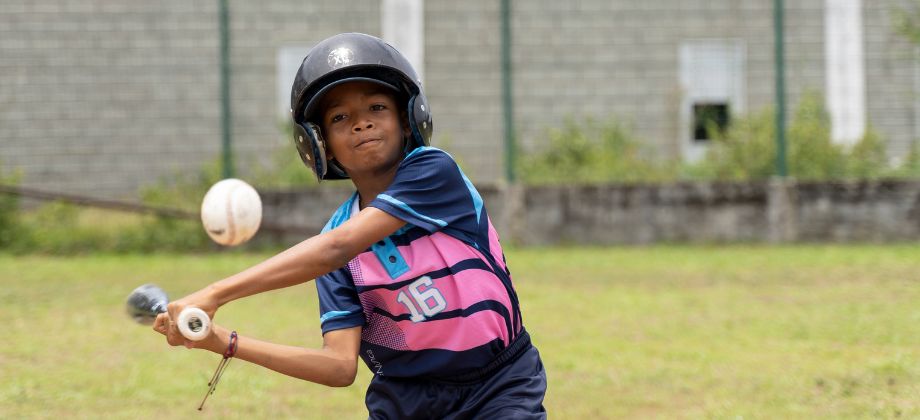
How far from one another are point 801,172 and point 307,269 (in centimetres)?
1252

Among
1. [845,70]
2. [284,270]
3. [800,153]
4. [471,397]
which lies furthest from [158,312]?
[845,70]

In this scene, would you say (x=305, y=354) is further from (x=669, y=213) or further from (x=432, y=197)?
(x=669, y=213)

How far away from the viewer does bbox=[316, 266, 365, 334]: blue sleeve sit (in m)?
3.45

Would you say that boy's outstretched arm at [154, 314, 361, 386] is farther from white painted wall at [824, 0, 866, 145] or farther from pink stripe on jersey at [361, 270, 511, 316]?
white painted wall at [824, 0, 866, 145]

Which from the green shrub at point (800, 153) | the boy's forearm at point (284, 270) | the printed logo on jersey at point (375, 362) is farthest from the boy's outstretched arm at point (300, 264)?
the green shrub at point (800, 153)

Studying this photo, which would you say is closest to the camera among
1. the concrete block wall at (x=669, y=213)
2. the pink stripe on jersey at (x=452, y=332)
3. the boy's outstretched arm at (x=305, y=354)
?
the boy's outstretched arm at (x=305, y=354)

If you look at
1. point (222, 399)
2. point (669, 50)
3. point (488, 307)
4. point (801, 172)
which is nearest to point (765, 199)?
point (801, 172)

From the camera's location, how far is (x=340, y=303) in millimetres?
3467

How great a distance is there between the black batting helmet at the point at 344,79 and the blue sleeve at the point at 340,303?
31 cm

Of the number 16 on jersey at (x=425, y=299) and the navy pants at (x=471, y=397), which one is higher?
the number 16 on jersey at (x=425, y=299)

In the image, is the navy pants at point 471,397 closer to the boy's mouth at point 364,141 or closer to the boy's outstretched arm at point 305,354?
the boy's outstretched arm at point 305,354

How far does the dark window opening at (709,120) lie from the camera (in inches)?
599

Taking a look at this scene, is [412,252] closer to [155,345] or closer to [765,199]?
[155,345]

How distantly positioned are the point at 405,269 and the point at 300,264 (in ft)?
1.44
